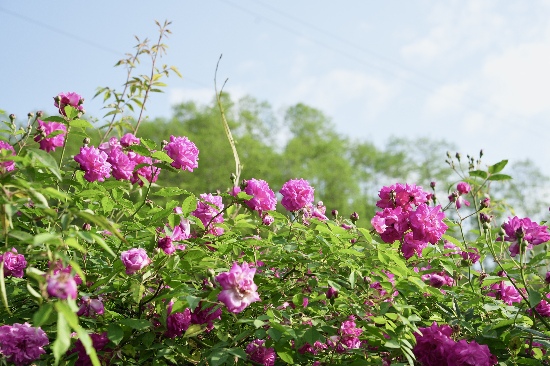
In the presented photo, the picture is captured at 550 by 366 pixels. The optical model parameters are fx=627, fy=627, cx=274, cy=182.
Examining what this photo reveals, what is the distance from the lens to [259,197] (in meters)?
2.44

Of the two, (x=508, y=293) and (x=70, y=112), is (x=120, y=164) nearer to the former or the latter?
(x=70, y=112)

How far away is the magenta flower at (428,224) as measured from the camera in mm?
2281

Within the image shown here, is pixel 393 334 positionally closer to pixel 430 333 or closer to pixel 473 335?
pixel 430 333

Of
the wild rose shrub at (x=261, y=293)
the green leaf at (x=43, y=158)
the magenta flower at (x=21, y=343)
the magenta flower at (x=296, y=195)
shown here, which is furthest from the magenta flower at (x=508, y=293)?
the green leaf at (x=43, y=158)

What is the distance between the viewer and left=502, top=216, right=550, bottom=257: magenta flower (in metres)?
2.20

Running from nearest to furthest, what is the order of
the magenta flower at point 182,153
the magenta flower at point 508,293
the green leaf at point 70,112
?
the green leaf at point 70,112
the magenta flower at point 182,153
the magenta flower at point 508,293

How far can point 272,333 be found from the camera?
1.80 metres

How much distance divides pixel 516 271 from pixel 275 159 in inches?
869

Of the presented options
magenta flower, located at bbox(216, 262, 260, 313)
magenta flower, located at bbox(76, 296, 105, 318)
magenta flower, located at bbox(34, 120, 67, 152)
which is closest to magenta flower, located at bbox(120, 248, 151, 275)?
magenta flower, located at bbox(76, 296, 105, 318)

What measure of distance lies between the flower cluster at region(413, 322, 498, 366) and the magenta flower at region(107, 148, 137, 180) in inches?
52.1

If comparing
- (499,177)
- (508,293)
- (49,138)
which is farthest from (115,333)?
(508,293)

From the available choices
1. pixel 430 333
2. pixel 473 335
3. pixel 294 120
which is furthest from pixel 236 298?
pixel 294 120

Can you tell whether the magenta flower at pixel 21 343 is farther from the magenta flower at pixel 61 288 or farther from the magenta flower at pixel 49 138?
the magenta flower at pixel 49 138

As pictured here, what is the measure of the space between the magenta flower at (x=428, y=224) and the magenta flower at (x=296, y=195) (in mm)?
548
